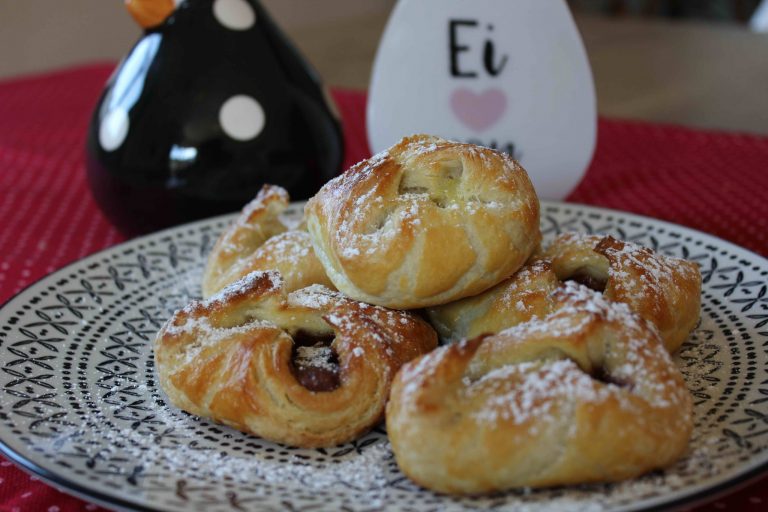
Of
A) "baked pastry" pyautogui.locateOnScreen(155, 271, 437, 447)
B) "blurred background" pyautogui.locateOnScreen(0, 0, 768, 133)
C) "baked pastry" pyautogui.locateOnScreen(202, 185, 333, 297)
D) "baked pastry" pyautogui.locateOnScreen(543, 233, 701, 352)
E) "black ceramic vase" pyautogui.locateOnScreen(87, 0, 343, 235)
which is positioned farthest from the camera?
"blurred background" pyautogui.locateOnScreen(0, 0, 768, 133)

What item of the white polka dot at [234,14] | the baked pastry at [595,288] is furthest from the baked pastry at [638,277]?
the white polka dot at [234,14]

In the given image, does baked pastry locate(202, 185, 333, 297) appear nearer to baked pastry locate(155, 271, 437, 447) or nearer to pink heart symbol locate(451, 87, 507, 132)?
baked pastry locate(155, 271, 437, 447)

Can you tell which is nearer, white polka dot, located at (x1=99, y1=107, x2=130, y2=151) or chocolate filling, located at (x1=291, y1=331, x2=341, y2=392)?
chocolate filling, located at (x1=291, y1=331, x2=341, y2=392)

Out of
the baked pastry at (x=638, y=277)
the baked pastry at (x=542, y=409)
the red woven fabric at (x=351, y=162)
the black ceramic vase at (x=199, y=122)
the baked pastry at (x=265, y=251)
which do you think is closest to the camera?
the baked pastry at (x=542, y=409)

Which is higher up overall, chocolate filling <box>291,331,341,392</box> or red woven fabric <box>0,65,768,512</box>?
chocolate filling <box>291,331,341,392</box>

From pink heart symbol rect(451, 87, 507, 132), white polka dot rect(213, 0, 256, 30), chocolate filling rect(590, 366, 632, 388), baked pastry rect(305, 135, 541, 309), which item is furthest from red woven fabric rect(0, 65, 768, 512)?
chocolate filling rect(590, 366, 632, 388)

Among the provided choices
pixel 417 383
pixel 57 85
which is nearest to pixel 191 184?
pixel 417 383

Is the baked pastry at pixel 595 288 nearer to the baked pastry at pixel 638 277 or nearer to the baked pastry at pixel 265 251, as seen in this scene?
the baked pastry at pixel 638 277
